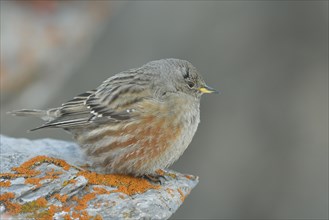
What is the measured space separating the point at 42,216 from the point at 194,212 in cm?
469

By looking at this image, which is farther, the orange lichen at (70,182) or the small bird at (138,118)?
the small bird at (138,118)

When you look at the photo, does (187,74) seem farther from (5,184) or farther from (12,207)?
A: (12,207)

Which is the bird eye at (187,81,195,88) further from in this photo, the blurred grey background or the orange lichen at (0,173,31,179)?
the blurred grey background

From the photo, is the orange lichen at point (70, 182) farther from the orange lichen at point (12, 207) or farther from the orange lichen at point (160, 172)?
the orange lichen at point (160, 172)

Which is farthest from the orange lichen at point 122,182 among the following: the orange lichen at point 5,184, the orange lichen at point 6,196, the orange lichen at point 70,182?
the orange lichen at point 6,196

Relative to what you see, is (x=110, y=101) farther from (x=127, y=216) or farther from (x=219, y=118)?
(x=219, y=118)

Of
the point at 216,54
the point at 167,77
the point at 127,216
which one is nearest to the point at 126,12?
the point at 216,54

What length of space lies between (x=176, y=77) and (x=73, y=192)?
→ 2.18m

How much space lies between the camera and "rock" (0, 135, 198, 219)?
5078 millimetres

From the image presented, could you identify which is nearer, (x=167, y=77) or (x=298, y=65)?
(x=167, y=77)

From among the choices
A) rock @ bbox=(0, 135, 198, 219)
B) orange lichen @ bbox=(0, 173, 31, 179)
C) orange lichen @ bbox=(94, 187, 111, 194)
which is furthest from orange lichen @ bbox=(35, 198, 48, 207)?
orange lichen @ bbox=(94, 187, 111, 194)

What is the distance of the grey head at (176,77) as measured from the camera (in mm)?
6891

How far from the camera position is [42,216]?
4953 millimetres

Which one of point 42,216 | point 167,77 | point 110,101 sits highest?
point 167,77
